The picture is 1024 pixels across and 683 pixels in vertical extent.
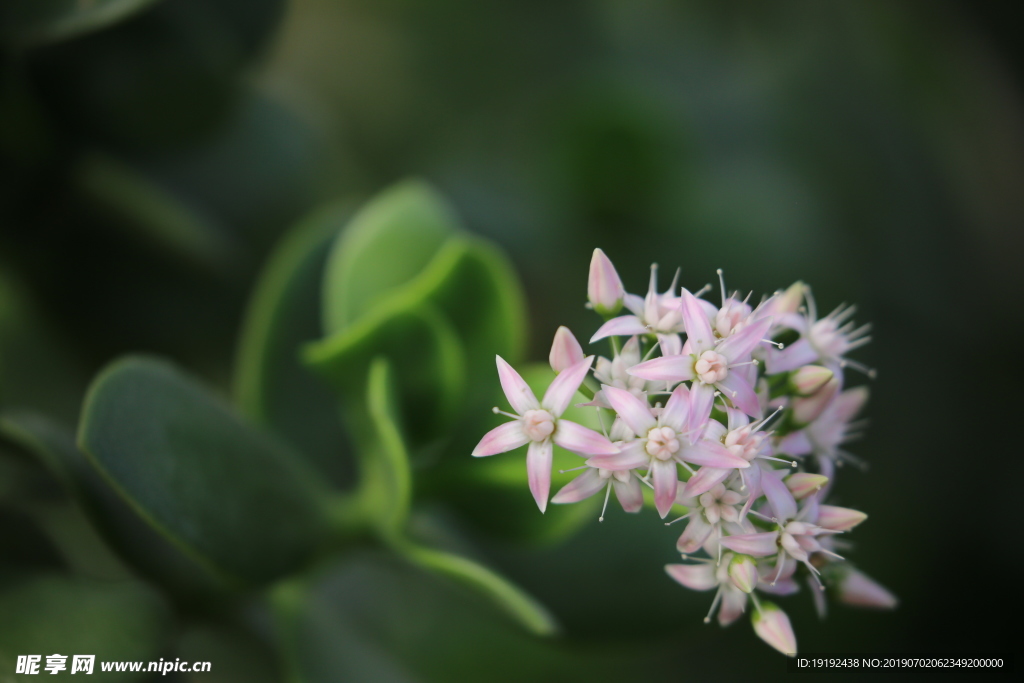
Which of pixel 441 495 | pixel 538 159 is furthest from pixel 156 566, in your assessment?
pixel 538 159

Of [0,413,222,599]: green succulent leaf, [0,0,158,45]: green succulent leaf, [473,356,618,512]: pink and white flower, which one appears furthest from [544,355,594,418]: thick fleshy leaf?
[0,0,158,45]: green succulent leaf

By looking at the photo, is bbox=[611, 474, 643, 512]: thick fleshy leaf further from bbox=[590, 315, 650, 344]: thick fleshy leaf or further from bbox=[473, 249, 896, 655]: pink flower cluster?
bbox=[590, 315, 650, 344]: thick fleshy leaf

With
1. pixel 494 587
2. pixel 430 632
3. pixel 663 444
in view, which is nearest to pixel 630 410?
pixel 663 444

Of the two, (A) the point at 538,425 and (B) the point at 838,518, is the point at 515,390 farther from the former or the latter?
(B) the point at 838,518

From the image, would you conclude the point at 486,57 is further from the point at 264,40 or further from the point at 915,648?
the point at 915,648

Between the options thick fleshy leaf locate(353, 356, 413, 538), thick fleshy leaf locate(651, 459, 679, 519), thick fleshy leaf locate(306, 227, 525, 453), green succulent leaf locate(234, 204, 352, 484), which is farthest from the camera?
green succulent leaf locate(234, 204, 352, 484)
